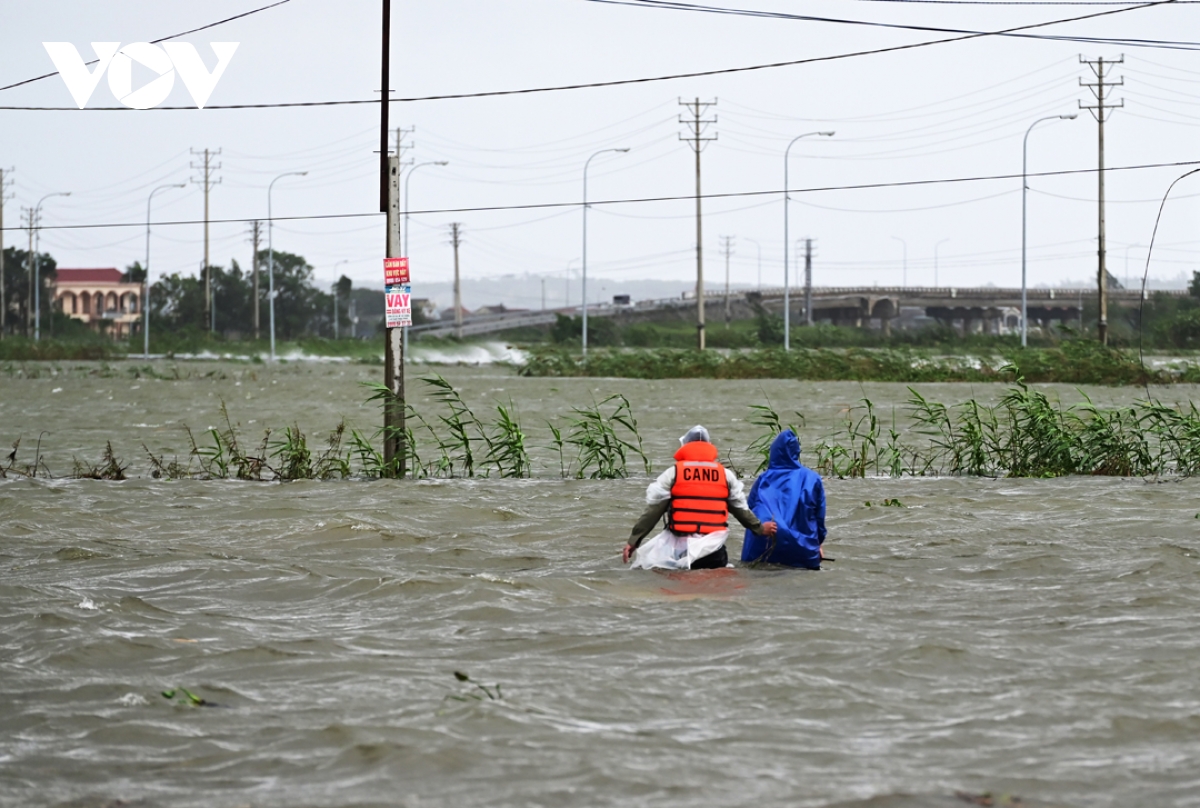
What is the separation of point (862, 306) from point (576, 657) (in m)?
103

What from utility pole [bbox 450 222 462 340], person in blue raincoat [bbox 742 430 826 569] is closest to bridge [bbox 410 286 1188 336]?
utility pole [bbox 450 222 462 340]

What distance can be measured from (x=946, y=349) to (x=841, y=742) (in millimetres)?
67669

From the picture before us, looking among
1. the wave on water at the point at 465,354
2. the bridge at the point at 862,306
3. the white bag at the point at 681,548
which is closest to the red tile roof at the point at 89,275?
the bridge at the point at 862,306

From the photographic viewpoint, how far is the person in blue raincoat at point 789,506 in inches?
456

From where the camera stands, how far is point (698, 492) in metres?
11.4

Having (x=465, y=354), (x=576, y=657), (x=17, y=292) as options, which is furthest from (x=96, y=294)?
(x=576, y=657)

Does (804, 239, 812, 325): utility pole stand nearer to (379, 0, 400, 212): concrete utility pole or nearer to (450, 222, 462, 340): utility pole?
(450, 222, 462, 340): utility pole

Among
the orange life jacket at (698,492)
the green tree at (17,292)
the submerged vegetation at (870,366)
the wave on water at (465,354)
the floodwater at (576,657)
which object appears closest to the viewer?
the floodwater at (576,657)

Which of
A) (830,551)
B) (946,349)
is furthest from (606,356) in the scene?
(830,551)

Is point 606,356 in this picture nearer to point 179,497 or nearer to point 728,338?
point 728,338

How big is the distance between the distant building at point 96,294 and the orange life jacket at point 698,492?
143m

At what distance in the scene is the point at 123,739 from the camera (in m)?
7.33

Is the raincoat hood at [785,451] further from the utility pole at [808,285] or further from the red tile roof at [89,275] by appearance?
the red tile roof at [89,275]

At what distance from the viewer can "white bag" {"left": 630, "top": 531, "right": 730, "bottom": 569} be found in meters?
11.5
